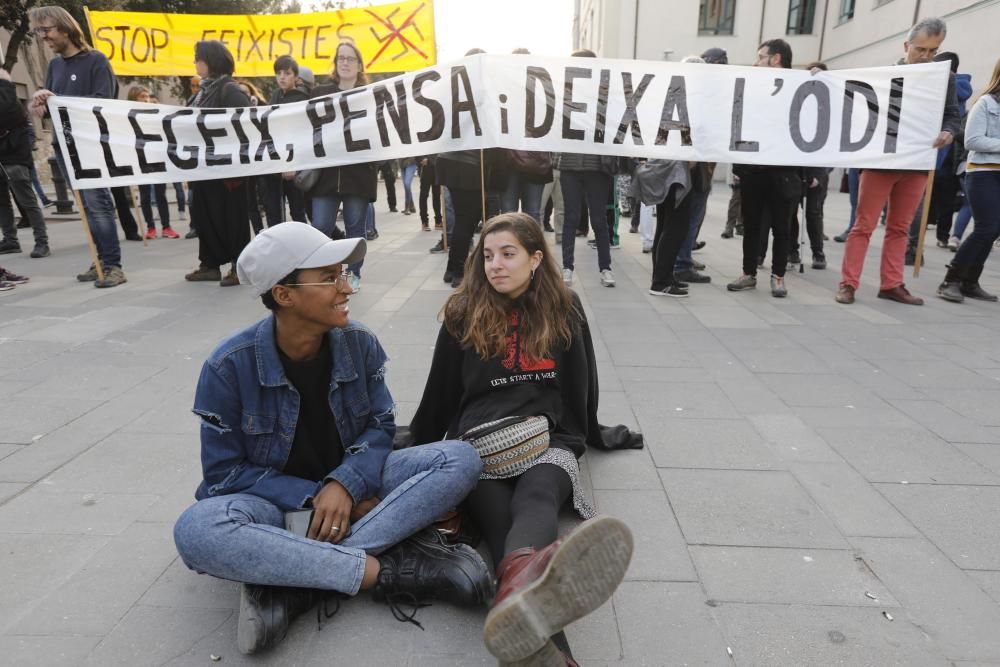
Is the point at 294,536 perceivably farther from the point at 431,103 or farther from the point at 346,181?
the point at 431,103

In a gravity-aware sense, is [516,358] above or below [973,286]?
above

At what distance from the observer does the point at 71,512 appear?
252 centimetres

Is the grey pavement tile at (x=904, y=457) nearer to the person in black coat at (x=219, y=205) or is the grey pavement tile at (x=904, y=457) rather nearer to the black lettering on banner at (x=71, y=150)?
the person in black coat at (x=219, y=205)

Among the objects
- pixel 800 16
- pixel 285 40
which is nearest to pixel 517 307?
pixel 285 40

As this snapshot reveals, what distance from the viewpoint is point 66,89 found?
615cm

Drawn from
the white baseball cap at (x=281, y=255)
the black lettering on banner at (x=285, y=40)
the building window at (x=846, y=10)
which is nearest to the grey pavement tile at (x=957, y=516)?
the white baseball cap at (x=281, y=255)

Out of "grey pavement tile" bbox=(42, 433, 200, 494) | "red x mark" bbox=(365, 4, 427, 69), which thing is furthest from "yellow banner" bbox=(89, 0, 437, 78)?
"grey pavement tile" bbox=(42, 433, 200, 494)

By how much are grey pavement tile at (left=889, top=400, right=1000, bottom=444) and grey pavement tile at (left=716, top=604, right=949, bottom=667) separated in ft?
5.54

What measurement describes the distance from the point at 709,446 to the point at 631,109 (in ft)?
12.4

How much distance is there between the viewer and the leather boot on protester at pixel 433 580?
1.96m

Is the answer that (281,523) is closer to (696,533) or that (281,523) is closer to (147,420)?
(696,533)

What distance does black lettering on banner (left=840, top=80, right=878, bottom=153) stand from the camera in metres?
5.68

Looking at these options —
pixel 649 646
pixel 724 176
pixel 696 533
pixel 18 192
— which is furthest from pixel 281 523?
pixel 724 176

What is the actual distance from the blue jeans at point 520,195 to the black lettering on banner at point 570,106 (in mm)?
701
